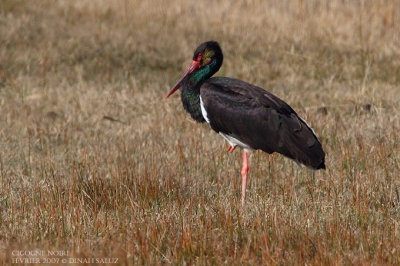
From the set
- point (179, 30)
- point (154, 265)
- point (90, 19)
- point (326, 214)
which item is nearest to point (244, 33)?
point (179, 30)

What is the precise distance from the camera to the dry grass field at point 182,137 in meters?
4.18

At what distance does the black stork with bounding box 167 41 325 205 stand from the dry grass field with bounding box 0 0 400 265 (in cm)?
24

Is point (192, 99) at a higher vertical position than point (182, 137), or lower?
higher

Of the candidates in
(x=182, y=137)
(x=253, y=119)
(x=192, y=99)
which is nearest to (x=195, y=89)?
(x=192, y=99)

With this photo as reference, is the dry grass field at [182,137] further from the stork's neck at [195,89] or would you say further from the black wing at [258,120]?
the stork's neck at [195,89]

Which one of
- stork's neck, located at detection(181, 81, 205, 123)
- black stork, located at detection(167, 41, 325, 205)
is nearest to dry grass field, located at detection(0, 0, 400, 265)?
black stork, located at detection(167, 41, 325, 205)

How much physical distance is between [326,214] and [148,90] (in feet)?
14.8

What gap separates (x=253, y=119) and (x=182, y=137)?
1623 millimetres

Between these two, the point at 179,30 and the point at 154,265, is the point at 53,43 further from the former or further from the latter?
the point at 154,265

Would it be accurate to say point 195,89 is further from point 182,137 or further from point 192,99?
point 182,137

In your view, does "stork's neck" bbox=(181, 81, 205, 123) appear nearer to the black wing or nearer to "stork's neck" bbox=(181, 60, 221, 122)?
"stork's neck" bbox=(181, 60, 221, 122)

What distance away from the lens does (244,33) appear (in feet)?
35.0

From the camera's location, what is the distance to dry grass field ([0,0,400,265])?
4176 mm

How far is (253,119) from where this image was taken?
546 centimetres
